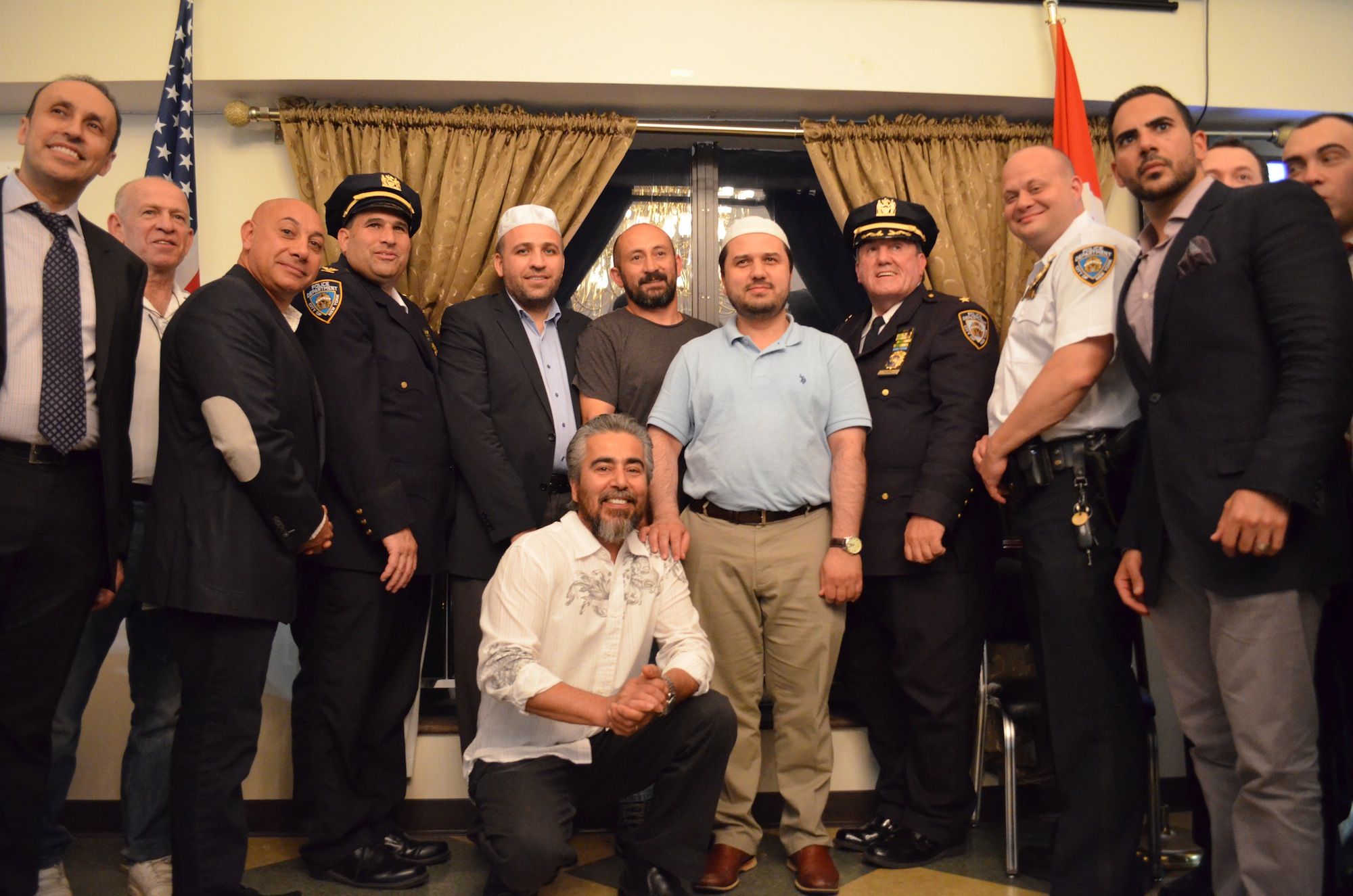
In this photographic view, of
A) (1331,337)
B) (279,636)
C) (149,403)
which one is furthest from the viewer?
(279,636)

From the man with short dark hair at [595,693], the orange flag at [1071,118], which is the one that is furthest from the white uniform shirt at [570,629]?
the orange flag at [1071,118]

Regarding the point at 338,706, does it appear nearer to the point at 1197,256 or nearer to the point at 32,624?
the point at 32,624

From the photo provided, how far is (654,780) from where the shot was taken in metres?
2.48

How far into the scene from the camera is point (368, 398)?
2676 millimetres

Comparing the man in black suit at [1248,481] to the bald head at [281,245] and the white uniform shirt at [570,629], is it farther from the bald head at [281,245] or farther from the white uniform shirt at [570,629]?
the bald head at [281,245]

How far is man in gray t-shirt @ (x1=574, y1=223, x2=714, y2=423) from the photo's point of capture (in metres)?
3.02

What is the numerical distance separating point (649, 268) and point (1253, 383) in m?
1.75

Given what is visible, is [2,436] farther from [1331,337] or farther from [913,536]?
[1331,337]

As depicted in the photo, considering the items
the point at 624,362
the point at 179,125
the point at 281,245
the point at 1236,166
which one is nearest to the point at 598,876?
the point at 624,362

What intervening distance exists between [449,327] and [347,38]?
1302 millimetres

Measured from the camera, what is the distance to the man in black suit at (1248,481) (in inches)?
72.7

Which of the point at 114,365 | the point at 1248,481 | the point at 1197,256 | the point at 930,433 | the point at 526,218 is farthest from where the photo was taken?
the point at 526,218

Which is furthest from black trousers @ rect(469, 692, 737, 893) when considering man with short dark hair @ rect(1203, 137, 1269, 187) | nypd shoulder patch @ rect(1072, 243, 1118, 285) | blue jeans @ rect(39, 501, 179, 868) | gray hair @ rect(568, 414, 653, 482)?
man with short dark hair @ rect(1203, 137, 1269, 187)

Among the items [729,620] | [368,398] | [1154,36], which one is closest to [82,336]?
[368,398]
